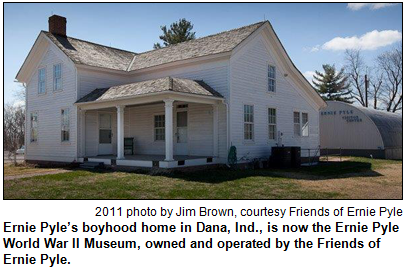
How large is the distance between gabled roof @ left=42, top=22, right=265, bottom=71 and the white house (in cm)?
8

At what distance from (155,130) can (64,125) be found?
4677 millimetres

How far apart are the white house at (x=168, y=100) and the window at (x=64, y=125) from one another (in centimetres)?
5

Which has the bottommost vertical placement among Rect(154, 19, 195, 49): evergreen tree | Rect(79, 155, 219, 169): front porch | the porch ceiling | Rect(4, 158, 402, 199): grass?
Rect(4, 158, 402, 199): grass

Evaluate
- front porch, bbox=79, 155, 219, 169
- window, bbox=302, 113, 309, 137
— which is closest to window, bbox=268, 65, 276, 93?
window, bbox=302, 113, 309, 137

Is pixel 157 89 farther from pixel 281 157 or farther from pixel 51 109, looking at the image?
pixel 51 109

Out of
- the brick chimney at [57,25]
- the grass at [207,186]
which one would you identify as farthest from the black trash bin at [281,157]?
the brick chimney at [57,25]

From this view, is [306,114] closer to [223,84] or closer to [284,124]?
[284,124]

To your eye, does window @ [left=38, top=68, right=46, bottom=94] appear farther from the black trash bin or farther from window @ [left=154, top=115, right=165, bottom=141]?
the black trash bin

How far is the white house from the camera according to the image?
16766 millimetres

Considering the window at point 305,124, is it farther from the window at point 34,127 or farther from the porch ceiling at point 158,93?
the window at point 34,127

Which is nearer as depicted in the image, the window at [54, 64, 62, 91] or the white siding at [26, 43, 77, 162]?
the white siding at [26, 43, 77, 162]

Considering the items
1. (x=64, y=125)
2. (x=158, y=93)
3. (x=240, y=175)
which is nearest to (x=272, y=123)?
(x=240, y=175)

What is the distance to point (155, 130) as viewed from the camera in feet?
66.1

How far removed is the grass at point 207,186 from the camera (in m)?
10.5
